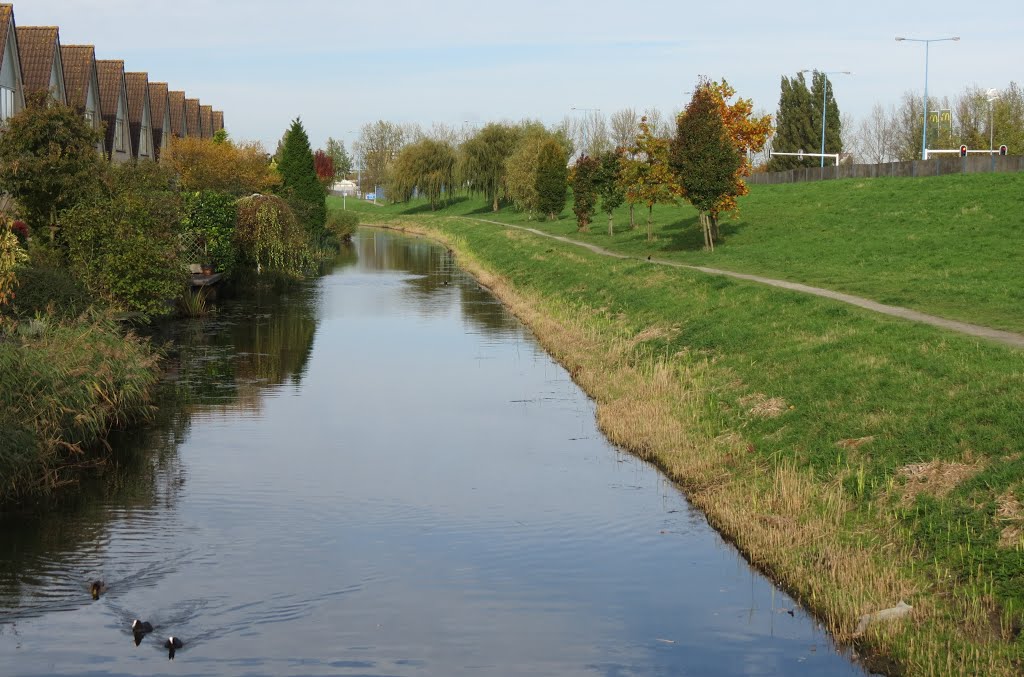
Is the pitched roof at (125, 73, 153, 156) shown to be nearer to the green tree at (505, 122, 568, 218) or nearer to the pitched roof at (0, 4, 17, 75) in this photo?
the pitched roof at (0, 4, 17, 75)

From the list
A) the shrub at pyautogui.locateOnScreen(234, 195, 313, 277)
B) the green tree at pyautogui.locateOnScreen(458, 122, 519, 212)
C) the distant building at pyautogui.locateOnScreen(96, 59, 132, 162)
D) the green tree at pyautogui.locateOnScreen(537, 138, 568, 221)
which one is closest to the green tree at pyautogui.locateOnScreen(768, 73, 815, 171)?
the green tree at pyautogui.locateOnScreen(458, 122, 519, 212)

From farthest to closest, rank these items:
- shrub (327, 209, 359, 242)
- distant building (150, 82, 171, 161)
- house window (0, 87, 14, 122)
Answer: shrub (327, 209, 359, 242) → distant building (150, 82, 171, 161) → house window (0, 87, 14, 122)

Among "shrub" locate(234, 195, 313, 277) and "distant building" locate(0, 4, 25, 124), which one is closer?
"distant building" locate(0, 4, 25, 124)

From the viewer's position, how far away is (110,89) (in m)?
56.2

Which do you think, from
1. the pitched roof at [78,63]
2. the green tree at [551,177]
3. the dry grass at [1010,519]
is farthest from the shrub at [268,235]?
the dry grass at [1010,519]

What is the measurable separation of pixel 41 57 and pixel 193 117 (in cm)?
3253

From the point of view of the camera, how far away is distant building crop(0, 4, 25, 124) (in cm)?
4106

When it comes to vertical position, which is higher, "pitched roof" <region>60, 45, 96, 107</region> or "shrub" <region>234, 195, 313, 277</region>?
"pitched roof" <region>60, 45, 96, 107</region>

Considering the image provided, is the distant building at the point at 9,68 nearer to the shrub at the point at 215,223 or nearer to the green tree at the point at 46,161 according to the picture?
the shrub at the point at 215,223

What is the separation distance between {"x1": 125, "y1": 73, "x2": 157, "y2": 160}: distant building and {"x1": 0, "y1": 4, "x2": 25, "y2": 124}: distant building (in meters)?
17.2

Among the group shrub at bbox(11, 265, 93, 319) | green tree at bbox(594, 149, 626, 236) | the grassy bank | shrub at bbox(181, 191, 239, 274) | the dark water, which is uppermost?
green tree at bbox(594, 149, 626, 236)

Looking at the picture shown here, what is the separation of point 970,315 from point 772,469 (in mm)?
9532

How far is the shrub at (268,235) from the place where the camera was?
42.0 m

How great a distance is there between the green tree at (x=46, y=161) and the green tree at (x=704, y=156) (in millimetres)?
20636
